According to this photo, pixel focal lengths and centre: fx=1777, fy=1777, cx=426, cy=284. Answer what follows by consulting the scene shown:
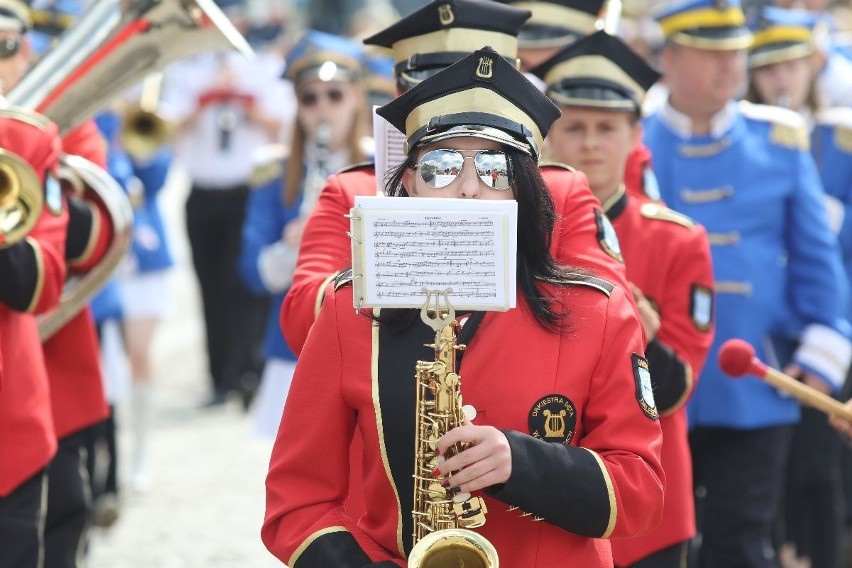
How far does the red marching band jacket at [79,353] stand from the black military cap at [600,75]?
166 centimetres

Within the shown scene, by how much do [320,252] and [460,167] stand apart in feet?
3.57

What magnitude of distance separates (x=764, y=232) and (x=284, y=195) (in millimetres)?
2286

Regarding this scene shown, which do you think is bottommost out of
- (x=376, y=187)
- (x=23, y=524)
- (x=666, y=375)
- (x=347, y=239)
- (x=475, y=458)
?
(x=23, y=524)

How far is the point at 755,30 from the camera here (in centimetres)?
774

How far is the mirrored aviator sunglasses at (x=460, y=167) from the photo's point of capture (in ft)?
11.5

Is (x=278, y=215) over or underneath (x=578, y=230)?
underneath

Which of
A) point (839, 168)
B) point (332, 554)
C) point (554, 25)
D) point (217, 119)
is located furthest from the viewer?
point (217, 119)

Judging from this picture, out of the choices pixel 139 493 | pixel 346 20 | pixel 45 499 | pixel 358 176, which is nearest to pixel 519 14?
pixel 358 176

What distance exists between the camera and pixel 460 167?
3494mm

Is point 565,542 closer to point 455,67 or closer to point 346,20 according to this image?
point 455,67

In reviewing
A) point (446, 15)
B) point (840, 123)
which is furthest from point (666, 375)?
point (840, 123)

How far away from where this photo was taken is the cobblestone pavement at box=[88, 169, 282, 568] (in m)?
8.02

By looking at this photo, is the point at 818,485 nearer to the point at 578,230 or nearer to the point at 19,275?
the point at 578,230

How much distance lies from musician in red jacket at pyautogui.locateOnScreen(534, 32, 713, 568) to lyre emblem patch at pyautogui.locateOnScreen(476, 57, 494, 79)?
155 cm
